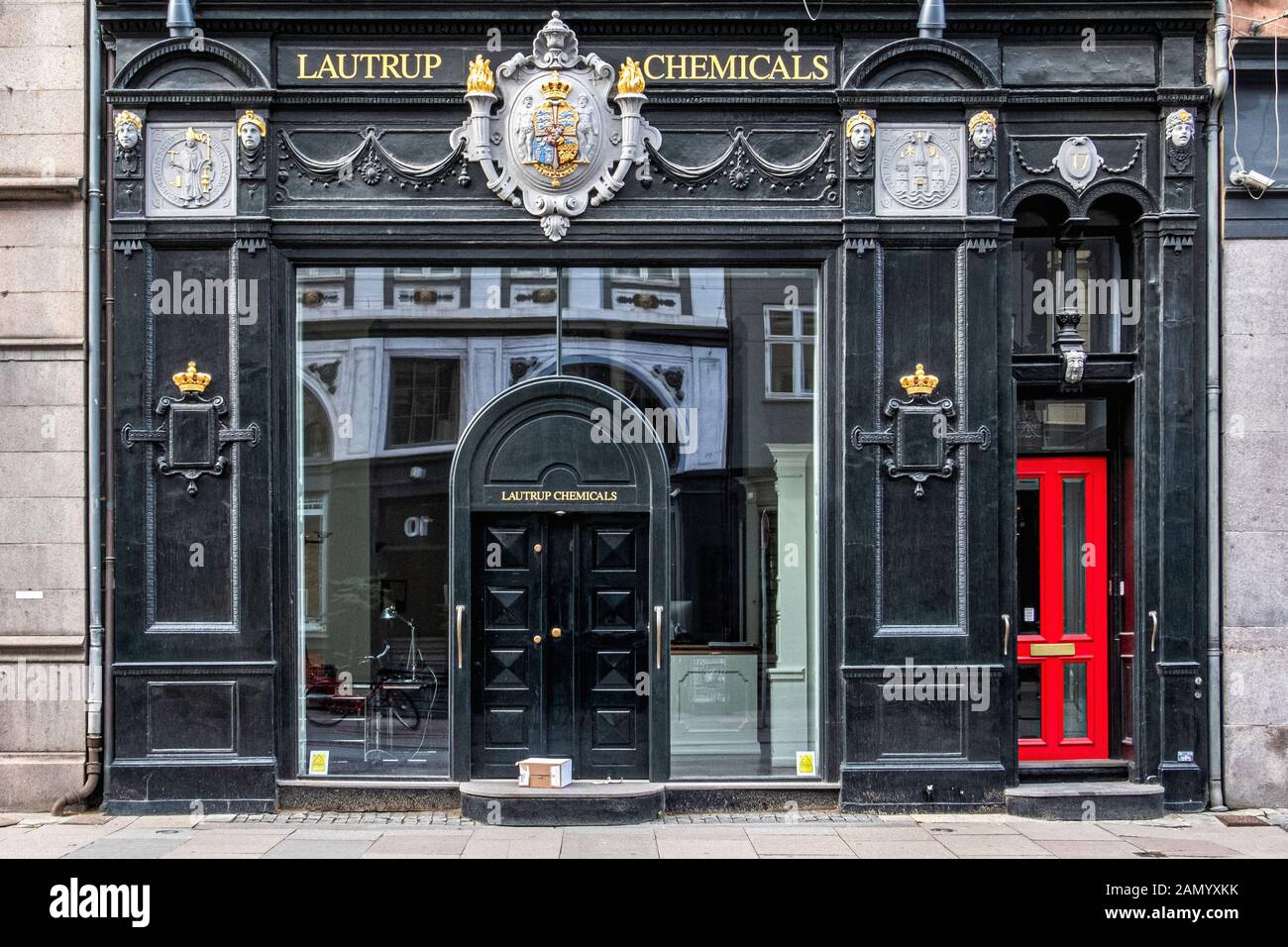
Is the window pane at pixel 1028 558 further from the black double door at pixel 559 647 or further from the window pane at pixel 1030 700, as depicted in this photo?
the black double door at pixel 559 647

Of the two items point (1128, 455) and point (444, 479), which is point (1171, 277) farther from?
point (444, 479)

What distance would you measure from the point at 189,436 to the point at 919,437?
19.6ft

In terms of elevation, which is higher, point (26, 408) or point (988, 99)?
point (988, 99)

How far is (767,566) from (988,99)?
169 inches

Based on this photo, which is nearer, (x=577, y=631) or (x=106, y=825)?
(x=106, y=825)

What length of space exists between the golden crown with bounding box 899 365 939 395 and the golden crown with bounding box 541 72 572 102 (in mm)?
3651

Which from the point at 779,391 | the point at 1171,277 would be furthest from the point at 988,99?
the point at 779,391

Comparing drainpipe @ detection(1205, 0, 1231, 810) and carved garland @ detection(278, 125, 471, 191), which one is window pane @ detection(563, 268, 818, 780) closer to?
carved garland @ detection(278, 125, 471, 191)

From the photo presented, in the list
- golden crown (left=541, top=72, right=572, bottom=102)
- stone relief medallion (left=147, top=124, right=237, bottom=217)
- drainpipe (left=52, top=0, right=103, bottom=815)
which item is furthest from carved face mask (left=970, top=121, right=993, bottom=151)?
drainpipe (left=52, top=0, right=103, bottom=815)

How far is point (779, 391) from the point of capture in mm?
11711

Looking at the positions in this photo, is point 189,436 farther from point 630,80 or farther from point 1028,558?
point 1028,558

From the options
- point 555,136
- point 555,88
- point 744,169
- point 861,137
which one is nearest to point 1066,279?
point 861,137

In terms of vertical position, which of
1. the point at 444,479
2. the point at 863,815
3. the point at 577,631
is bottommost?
the point at 863,815

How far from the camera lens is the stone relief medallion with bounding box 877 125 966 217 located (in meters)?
11.4
